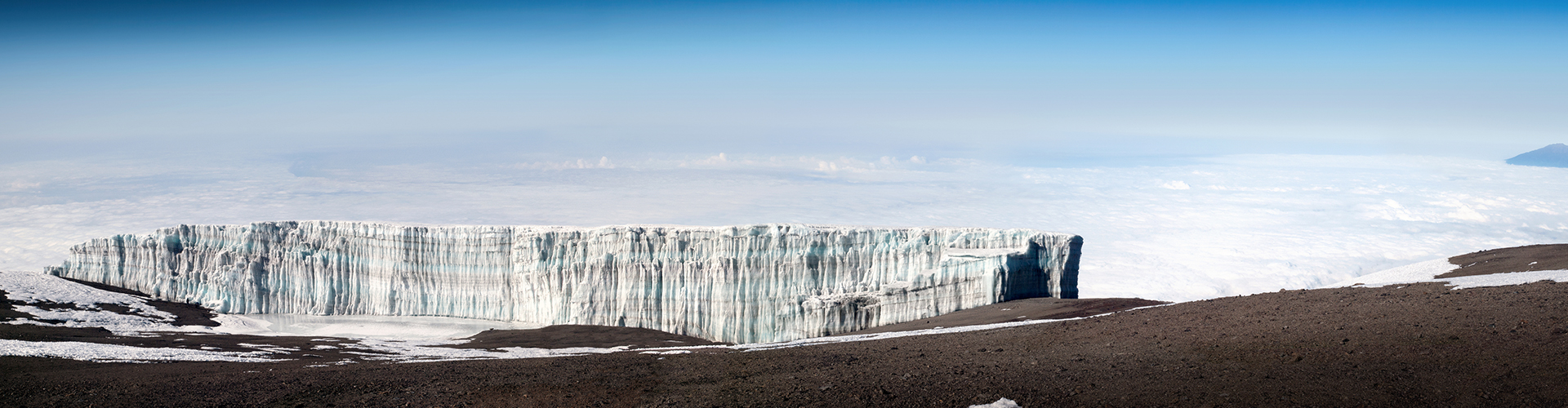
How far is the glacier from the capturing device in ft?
169

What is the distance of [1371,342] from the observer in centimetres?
2027

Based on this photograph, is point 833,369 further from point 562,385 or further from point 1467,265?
point 1467,265

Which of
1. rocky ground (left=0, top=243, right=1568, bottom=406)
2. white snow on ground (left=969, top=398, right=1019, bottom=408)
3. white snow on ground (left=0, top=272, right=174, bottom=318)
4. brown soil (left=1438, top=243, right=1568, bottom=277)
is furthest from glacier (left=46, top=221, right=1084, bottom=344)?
white snow on ground (left=969, top=398, right=1019, bottom=408)

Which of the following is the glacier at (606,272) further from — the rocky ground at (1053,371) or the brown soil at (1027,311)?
the rocky ground at (1053,371)

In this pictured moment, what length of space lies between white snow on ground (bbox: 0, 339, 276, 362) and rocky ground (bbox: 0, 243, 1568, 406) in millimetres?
1821

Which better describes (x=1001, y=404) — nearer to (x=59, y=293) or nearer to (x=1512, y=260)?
(x=1512, y=260)

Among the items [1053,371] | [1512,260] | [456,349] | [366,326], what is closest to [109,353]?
[456,349]

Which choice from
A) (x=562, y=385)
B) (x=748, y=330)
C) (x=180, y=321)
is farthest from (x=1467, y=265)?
(x=180, y=321)

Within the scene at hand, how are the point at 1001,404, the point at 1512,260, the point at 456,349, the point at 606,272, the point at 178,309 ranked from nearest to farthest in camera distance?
the point at 1001,404 → the point at 1512,260 → the point at 456,349 → the point at 606,272 → the point at 178,309

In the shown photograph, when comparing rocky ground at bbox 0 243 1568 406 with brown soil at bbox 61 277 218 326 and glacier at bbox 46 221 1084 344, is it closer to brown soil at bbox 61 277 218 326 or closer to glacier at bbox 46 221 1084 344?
glacier at bbox 46 221 1084 344

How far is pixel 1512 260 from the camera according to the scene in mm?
36781

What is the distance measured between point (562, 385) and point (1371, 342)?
18.3 m

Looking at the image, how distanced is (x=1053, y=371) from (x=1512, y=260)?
2969 cm

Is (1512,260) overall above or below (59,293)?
above
